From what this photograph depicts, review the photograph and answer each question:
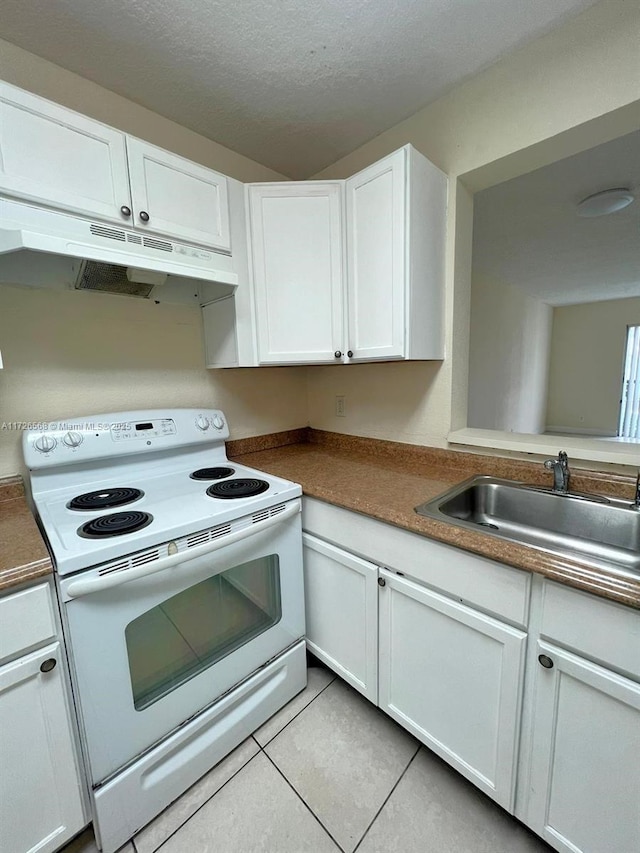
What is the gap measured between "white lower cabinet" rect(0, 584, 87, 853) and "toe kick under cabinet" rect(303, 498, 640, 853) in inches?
34.0

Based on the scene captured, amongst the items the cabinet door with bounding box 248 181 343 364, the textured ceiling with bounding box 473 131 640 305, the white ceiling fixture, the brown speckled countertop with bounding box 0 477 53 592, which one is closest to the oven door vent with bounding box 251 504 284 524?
the brown speckled countertop with bounding box 0 477 53 592

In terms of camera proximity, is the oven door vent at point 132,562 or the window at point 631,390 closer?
the oven door vent at point 132,562

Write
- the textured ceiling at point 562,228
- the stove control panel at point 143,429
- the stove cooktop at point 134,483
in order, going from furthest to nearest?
the textured ceiling at point 562,228 → the stove control panel at point 143,429 → the stove cooktop at point 134,483

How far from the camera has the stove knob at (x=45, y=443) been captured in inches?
48.0

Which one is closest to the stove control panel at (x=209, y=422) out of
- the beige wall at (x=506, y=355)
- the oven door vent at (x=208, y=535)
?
the oven door vent at (x=208, y=535)

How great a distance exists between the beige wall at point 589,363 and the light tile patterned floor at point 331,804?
7.46 m

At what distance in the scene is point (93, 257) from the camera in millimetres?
1051

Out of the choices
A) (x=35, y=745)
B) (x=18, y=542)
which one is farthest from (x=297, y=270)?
(x=35, y=745)

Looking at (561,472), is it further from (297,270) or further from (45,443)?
(45,443)

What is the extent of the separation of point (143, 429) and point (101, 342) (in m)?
0.39

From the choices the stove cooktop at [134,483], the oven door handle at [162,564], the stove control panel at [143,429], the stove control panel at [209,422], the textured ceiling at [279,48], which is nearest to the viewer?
the oven door handle at [162,564]

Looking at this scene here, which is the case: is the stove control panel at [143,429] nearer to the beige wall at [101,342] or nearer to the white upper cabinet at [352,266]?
the beige wall at [101,342]

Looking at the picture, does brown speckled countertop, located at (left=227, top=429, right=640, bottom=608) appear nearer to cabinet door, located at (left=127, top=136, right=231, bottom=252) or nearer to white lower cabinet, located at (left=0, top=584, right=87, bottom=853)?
white lower cabinet, located at (left=0, top=584, right=87, bottom=853)

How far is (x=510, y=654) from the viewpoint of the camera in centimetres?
90
